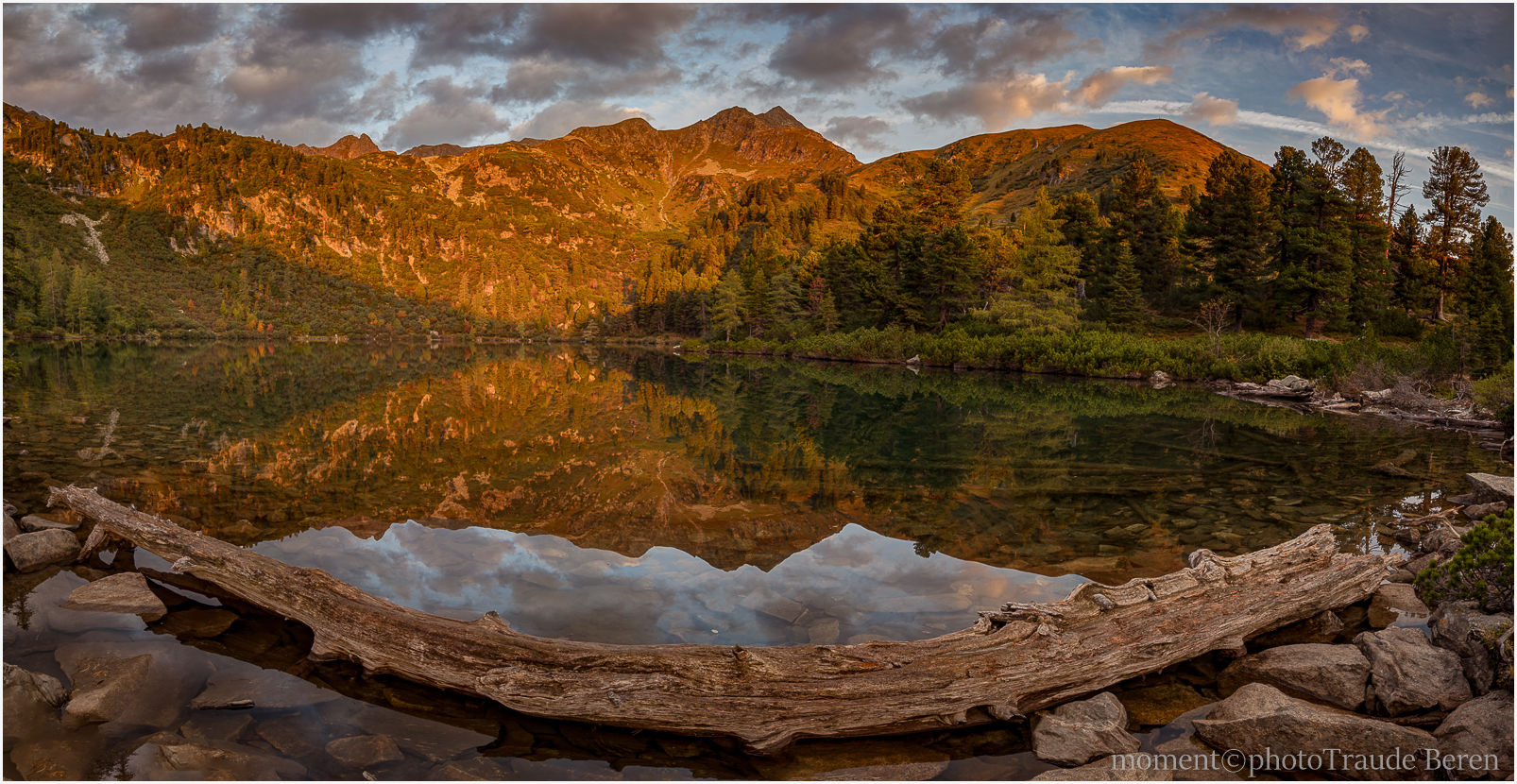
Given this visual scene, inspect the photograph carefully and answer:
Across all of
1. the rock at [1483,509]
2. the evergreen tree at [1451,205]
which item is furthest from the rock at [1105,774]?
the evergreen tree at [1451,205]

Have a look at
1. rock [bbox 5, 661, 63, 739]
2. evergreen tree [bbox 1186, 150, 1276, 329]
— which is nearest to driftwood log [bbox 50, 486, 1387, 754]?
rock [bbox 5, 661, 63, 739]

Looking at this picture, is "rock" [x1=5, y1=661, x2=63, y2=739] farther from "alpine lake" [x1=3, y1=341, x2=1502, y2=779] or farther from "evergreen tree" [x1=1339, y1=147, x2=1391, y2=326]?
"evergreen tree" [x1=1339, y1=147, x2=1391, y2=326]

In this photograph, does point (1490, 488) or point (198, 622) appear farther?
point (1490, 488)

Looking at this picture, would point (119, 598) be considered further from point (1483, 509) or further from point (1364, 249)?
point (1364, 249)

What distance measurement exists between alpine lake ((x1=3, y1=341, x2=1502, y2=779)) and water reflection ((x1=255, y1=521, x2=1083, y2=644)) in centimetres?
4

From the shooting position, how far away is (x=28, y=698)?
16.5 feet

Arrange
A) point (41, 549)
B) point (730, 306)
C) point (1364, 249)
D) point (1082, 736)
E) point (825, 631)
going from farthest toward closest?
1. point (730, 306)
2. point (1364, 249)
3. point (41, 549)
4. point (825, 631)
5. point (1082, 736)

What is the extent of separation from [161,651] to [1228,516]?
13593mm

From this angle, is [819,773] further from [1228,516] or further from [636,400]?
[636,400]

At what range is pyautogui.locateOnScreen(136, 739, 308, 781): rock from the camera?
4434 mm

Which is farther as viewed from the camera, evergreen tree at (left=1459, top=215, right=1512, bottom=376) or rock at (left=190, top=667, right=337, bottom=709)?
evergreen tree at (left=1459, top=215, right=1512, bottom=376)

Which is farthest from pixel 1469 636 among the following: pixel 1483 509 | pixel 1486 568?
pixel 1483 509

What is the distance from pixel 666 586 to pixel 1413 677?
21.7ft

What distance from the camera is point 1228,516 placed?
11062 mm
